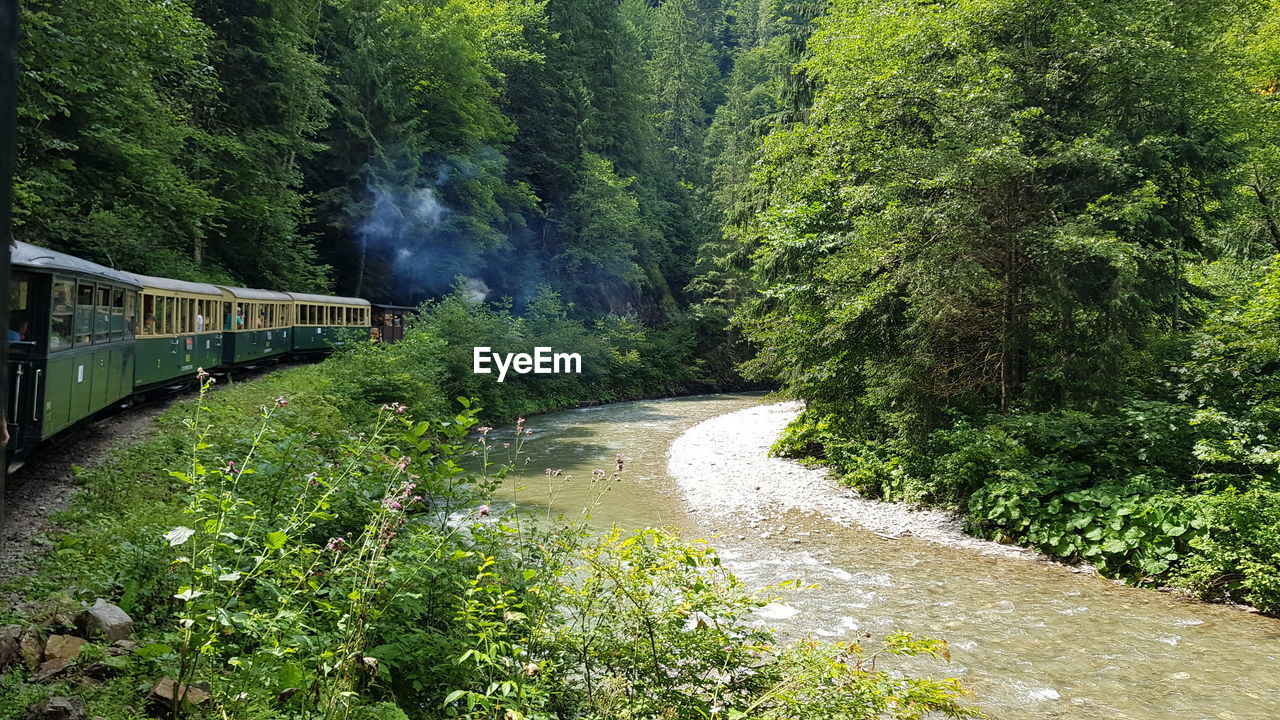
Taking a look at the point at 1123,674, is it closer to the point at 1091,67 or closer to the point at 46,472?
the point at 1091,67

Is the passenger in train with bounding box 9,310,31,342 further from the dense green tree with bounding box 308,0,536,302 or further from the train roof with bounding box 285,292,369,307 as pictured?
the dense green tree with bounding box 308,0,536,302

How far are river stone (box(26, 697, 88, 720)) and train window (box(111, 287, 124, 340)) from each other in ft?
30.1

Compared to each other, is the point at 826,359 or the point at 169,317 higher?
the point at 169,317

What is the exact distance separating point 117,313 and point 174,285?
385 cm

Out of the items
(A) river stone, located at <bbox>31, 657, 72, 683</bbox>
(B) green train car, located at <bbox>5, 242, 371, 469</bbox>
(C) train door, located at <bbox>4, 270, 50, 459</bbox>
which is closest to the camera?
(A) river stone, located at <bbox>31, 657, 72, 683</bbox>

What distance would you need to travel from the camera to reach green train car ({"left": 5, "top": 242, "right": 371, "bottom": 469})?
318 inches

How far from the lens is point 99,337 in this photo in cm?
1033

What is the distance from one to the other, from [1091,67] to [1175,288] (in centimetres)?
402

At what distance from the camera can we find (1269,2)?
17.1 metres

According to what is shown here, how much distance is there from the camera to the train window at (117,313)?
1099 cm

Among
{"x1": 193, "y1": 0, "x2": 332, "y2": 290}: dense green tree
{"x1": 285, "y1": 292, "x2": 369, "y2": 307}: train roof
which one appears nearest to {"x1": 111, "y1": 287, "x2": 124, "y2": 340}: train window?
{"x1": 285, "y1": 292, "x2": 369, "y2": 307}: train roof

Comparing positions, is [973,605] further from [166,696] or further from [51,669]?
[51,669]

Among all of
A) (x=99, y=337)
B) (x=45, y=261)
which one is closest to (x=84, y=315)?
(x=99, y=337)

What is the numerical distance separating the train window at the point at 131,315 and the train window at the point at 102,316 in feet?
3.31
